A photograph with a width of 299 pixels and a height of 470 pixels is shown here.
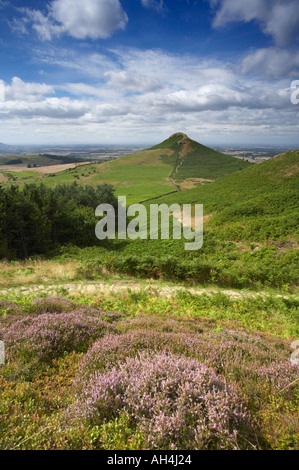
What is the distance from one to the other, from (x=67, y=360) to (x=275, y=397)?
3.90m

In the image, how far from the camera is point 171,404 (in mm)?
Answer: 3115

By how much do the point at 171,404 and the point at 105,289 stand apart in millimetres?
9075

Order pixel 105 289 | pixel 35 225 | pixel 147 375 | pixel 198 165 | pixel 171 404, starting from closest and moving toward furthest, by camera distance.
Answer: pixel 171 404, pixel 147 375, pixel 105 289, pixel 35 225, pixel 198 165

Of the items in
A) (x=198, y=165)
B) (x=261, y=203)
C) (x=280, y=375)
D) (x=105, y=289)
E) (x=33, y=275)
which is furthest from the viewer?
(x=198, y=165)

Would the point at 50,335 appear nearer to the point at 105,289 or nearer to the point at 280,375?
the point at 280,375

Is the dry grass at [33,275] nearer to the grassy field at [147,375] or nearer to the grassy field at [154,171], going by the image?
the grassy field at [147,375]

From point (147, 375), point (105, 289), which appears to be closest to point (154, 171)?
point (105, 289)

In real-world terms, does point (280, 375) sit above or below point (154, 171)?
below

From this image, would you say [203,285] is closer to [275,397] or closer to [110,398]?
[275,397]

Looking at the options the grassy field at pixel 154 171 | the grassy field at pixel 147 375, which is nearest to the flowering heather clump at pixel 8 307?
the grassy field at pixel 147 375

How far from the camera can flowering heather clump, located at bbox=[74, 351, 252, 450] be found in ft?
8.63

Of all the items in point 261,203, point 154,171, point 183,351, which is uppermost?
point 154,171

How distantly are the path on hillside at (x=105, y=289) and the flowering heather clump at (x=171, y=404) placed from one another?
753cm
